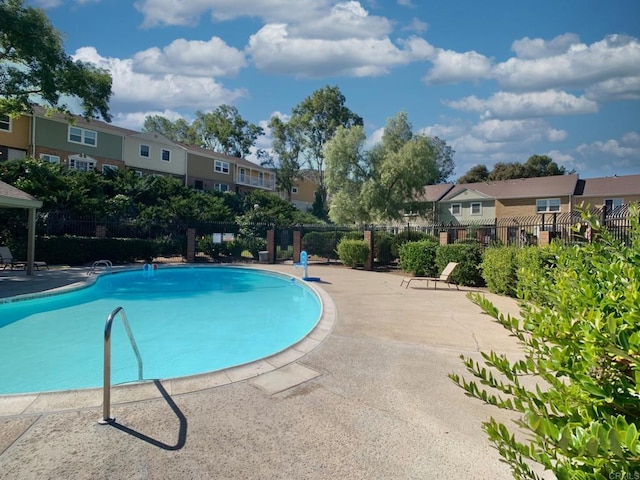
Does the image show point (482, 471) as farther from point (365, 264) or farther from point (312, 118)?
point (312, 118)

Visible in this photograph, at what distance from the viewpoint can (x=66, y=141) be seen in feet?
94.3

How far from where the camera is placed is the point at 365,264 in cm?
2012

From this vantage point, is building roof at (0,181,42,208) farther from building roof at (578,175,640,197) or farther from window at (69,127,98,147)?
building roof at (578,175,640,197)

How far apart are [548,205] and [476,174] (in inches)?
990

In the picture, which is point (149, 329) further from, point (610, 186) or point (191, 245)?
point (610, 186)

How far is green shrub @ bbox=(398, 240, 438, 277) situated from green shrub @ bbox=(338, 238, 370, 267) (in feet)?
10.4

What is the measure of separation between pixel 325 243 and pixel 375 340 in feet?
53.8

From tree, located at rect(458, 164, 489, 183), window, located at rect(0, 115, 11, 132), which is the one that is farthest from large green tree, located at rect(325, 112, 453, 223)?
tree, located at rect(458, 164, 489, 183)

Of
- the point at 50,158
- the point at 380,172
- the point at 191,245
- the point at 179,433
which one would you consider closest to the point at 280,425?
the point at 179,433

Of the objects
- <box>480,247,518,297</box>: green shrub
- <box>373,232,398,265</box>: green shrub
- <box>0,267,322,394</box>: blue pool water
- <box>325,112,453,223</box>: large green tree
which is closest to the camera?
<box>0,267,322,394</box>: blue pool water

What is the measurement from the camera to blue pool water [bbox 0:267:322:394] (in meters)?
6.80

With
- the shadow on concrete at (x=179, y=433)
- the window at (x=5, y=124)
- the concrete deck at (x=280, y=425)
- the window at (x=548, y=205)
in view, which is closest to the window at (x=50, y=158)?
the window at (x=5, y=124)

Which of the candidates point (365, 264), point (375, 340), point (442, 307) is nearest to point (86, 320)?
point (375, 340)

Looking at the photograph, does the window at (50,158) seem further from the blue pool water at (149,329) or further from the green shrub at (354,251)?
the green shrub at (354,251)
